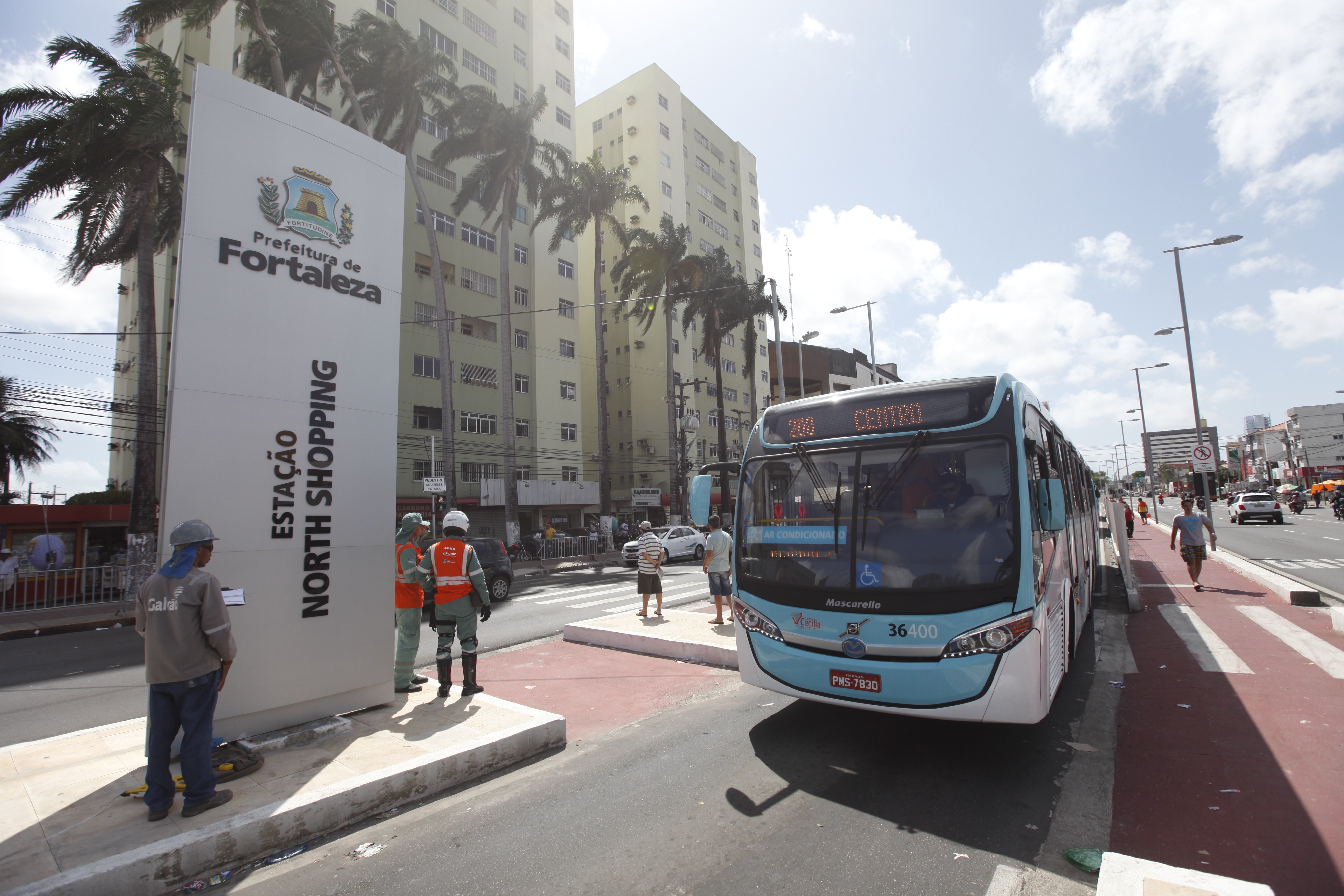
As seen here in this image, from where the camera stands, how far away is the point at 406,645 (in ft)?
21.9

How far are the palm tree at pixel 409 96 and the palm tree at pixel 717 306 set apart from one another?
15531 mm

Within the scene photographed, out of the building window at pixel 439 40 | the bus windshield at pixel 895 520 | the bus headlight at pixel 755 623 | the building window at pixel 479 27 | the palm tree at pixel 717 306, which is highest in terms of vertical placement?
the building window at pixel 479 27

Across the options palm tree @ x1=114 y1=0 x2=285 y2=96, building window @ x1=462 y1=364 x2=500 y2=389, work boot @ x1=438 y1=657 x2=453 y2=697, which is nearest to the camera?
work boot @ x1=438 y1=657 x2=453 y2=697

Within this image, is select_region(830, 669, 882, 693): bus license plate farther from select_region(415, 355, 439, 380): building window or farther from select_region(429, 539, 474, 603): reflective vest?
select_region(415, 355, 439, 380): building window

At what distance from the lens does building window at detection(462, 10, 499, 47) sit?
37.7 m

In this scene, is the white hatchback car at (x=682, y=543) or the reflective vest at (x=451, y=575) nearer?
the reflective vest at (x=451, y=575)

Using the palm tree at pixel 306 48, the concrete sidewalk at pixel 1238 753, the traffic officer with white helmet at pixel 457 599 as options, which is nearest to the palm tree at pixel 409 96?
the palm tree at pixel 306 48

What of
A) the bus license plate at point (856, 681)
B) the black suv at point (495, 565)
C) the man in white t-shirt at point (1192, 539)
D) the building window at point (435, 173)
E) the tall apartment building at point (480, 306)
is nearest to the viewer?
the bus license plate at point (856, 681)

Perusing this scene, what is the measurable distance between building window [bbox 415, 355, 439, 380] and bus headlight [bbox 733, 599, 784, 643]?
2975 cm

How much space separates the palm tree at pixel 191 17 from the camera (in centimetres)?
1961

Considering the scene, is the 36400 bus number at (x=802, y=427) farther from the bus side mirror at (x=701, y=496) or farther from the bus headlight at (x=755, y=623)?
the bus headlight at (x=755, y=623)

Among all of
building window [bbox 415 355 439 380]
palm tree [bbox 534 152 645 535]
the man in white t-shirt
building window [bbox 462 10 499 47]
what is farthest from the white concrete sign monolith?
building window [bbox 462 10 499 47]

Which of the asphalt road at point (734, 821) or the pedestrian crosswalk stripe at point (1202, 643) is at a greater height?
the asphalt road at point (734, 821)

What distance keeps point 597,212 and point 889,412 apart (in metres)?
34.3
